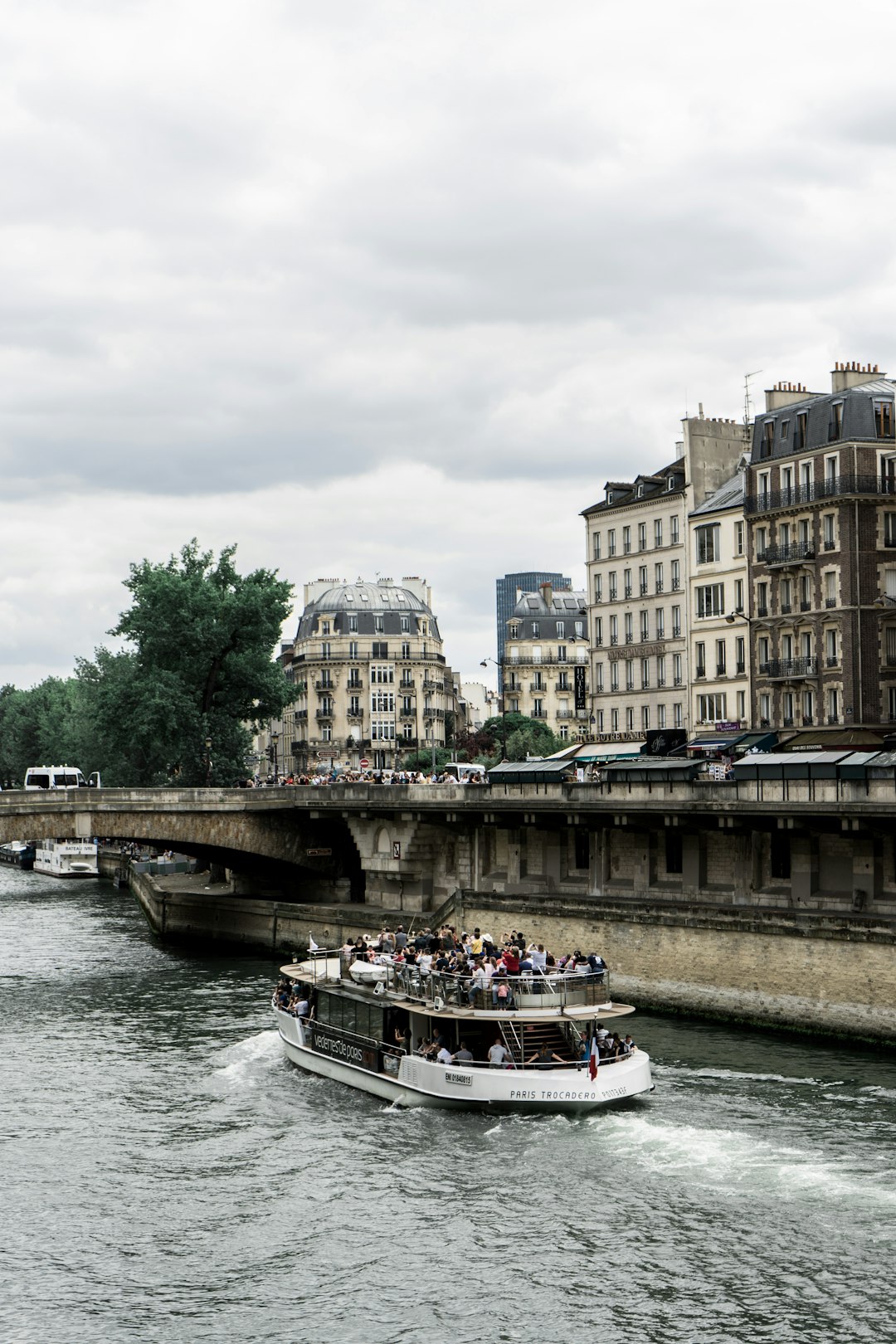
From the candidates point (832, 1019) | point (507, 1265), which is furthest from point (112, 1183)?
point (832, 1019)

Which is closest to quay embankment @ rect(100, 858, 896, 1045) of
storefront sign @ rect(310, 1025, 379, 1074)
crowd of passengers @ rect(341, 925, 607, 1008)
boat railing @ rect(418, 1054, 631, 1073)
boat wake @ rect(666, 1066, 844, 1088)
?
boat wake @ rect(666, 1066, 844, 1088)

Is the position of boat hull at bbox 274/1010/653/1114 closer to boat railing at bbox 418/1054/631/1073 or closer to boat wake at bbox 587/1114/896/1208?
boat railing at bbox 418/1054/631/1073

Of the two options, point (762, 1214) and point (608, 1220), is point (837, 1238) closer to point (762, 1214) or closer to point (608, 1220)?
→ point (762, 1214)

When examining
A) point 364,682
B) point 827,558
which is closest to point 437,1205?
point 827,558

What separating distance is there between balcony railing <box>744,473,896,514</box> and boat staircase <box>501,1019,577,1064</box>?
40845 millimetres

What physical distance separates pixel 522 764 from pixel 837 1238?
4199 cm

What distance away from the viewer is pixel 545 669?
559 feet

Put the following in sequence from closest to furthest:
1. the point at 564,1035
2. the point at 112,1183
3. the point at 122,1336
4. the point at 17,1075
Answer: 1. the point at 122,1336
2. the point at 112,1183
3. the point at 564,1035
4. the point at 17,1075

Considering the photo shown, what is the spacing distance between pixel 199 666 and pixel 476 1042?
60.0m

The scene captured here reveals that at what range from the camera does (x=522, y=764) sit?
71.8 metres

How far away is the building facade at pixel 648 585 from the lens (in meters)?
91.6

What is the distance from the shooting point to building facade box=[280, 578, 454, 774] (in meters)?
166

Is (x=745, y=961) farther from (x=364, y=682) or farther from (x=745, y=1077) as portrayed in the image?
(x=364, y=682)

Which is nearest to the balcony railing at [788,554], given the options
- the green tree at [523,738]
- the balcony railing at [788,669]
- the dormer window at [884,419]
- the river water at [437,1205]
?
the balcony railing at [788,669]
